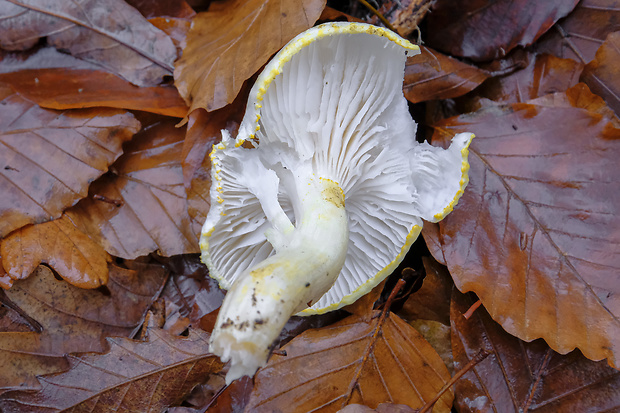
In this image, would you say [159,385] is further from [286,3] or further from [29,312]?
[286,3]

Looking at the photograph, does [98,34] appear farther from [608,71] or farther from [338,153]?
[608,71]

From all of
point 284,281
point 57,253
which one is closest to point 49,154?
point 57,253

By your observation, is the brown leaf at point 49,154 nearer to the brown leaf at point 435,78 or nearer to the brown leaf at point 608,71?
the brown leaf at point 435,78

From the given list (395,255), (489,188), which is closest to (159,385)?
(395,255)

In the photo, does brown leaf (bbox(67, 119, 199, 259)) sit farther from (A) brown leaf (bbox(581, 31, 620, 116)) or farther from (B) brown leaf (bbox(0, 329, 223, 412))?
(A) brown leaf (bbox(581, 31, 620, 116))

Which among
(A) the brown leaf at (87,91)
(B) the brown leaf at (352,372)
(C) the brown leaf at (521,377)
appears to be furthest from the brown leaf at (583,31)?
(A) the brown leaf at (87,91)

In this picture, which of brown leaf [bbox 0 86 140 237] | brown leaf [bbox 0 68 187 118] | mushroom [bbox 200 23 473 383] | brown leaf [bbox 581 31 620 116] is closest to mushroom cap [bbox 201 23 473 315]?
mushroom [bbox 200 23 473 383]
